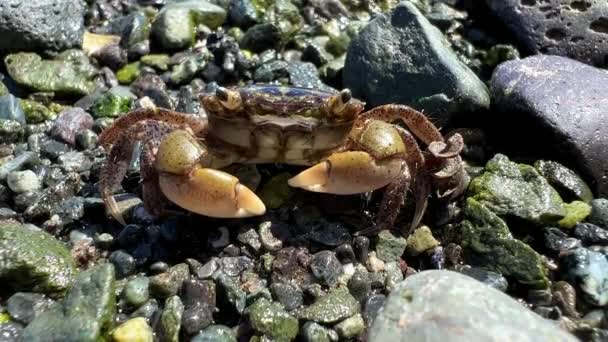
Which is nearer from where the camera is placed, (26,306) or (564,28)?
(26,306)

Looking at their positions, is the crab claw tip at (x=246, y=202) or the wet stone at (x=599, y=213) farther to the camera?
the wet stone at (x=599, y=213)

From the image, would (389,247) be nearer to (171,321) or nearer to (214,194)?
(214,194)

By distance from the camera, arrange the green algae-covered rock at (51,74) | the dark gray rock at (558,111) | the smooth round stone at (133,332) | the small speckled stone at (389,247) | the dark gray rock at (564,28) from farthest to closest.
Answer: the dark gray rock at (564,28), the green algae-covered rock at (51,74), the dark gray rock at (558,111), the small speckled stone at (389,247), the smooth round stone at (133,332)

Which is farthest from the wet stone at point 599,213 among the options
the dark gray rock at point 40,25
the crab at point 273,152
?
the dark gray rock at point 40,25

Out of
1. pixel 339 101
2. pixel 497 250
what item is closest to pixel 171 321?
pixel 339 101

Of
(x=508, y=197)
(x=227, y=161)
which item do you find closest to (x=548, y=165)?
(x=508, y=197)

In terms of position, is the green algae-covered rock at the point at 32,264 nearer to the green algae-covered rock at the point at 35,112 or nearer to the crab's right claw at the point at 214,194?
the crab's right claw at the point at 214,194

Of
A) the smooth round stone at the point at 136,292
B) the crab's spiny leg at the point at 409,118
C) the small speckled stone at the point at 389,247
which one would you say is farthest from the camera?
the crab's spiny leg at the point at 409,118
